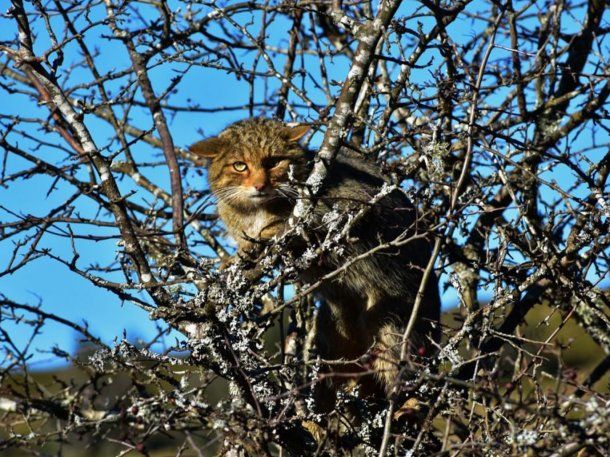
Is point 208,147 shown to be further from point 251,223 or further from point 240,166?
point 251,223

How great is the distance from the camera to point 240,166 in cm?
657

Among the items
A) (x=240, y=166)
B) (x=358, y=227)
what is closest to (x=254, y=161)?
(x=240, y=166)

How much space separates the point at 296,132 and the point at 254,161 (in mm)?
417

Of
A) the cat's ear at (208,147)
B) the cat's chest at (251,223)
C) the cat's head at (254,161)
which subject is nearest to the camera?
the cat's chest at (251,223)

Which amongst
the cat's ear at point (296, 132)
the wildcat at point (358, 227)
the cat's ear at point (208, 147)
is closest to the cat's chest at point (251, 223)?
the wildcat at point (358, 227)

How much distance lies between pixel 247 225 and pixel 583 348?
11.9 metres

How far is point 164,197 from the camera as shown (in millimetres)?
7125

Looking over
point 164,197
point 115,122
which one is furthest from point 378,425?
point 115,122

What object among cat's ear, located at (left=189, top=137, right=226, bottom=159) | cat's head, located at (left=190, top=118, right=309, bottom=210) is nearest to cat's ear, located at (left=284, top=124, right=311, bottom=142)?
cat's head, located at (left=190, top=118, right=309, bottom=210)

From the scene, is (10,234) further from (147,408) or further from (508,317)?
(508,317)

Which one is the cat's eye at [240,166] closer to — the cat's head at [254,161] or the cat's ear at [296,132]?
the cat's head at [254,161]

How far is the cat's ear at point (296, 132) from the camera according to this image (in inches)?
244

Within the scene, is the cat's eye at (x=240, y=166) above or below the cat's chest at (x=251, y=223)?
above

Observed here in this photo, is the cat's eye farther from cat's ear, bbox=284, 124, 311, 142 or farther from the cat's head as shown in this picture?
cat's ear, bbox=284, 124, 311, 142
